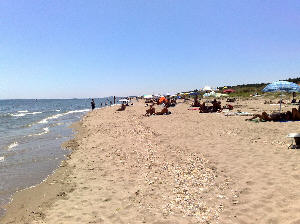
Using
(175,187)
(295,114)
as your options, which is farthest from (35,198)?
(295,114)

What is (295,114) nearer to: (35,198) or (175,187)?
(175,187)

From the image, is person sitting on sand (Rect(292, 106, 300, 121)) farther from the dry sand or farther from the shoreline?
the shoreline

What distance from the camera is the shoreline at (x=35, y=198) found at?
18.4ft

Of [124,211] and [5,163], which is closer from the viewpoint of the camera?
[124,211]

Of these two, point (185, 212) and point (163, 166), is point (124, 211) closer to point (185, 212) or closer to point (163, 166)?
point (185, 212)

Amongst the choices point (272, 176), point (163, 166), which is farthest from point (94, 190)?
point (272, 176)

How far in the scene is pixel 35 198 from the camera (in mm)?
6672

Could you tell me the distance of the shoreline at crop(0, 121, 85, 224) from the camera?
5.61m

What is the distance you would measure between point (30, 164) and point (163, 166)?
248 inches

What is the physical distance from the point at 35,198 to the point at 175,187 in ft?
13.4

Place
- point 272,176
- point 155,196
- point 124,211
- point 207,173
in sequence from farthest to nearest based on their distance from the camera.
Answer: point 207,173
point 272,176
point 155,196
point 124,211

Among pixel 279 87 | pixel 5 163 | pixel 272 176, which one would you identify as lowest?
pixel 5 163

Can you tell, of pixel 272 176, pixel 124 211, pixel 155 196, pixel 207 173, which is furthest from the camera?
pixel 207 173

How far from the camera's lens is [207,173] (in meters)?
7.18
